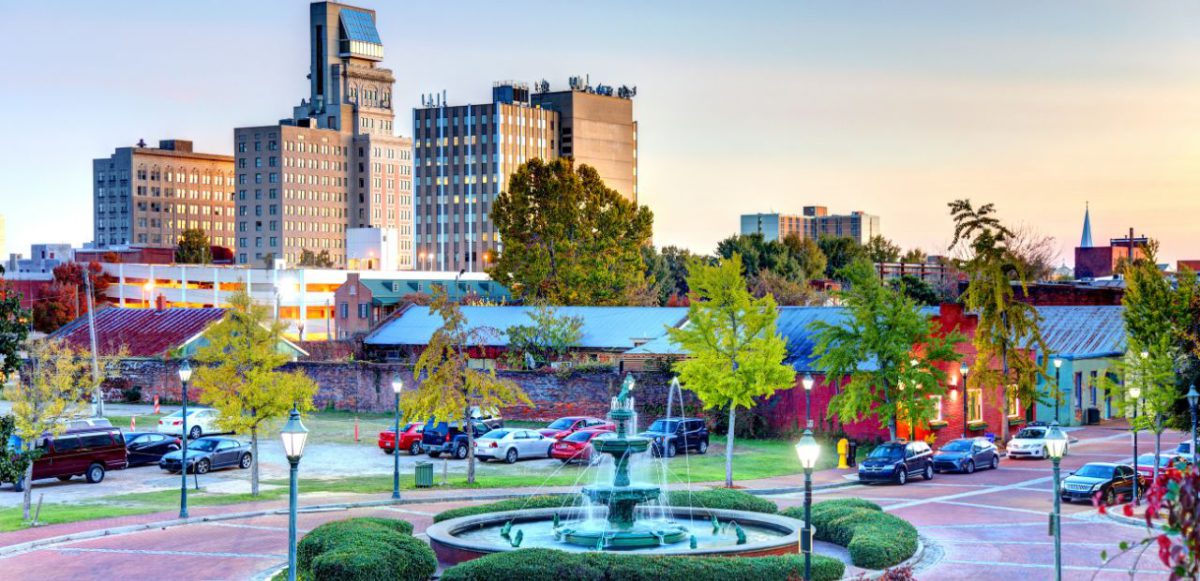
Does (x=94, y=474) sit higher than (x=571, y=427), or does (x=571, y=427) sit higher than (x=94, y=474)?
(x=571, y=427)

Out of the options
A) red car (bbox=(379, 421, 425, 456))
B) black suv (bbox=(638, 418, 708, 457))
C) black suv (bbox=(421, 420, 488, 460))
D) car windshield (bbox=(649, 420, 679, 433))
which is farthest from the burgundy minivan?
car windshield (bbox=(649, 420, 679, 433))

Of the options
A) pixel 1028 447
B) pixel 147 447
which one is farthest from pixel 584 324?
pixel 147 447

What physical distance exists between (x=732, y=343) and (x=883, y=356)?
7.36m

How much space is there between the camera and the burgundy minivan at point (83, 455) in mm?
43656

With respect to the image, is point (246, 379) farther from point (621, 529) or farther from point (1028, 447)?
point (1028, 447)

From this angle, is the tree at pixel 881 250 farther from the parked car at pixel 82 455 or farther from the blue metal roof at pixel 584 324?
the parked car at pixel 82 455

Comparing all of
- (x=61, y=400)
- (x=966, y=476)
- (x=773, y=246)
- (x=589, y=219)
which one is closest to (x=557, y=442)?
(x=966, y=476)

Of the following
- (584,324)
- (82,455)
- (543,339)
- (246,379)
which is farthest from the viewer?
(584,324)

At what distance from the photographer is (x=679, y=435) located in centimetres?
5222

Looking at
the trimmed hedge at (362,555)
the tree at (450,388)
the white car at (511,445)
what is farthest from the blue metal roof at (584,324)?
the trimmed hedge at (362,555)

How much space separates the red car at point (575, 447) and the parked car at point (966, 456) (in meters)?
12.5

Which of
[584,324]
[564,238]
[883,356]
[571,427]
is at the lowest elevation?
[571,427]

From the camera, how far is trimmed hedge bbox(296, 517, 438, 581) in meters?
24.8

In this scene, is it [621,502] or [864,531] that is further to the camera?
[864,531]
